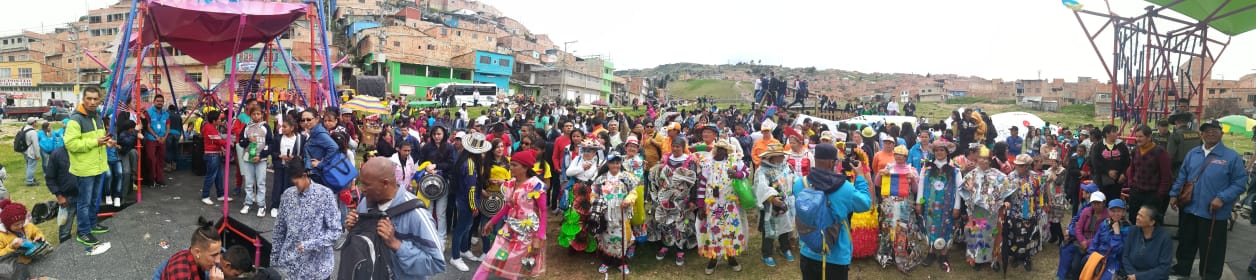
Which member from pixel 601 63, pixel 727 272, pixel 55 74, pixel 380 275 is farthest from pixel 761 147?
pixel 55 74

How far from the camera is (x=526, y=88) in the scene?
6069cm

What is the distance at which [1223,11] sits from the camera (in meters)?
8.09

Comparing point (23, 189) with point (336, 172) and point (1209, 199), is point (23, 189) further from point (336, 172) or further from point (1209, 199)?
point (1209, 199)

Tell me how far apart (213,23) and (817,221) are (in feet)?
29.0

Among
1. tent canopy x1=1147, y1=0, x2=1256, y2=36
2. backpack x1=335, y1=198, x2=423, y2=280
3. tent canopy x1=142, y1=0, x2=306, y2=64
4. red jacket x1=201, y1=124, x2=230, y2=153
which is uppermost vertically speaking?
tent canopy x1=1147, y1=0, x2=1256, y2=36

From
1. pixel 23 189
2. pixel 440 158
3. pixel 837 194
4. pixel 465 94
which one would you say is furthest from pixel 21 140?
pixel 465 94

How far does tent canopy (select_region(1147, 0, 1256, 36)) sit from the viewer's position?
Result: 24.7 ft

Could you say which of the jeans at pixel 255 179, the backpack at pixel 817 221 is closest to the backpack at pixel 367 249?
the backpack at pixel 817 221

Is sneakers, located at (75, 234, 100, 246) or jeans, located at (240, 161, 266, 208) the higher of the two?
jeans, located at (240, 161, 266, 208)

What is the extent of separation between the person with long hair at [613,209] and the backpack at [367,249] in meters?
2.67

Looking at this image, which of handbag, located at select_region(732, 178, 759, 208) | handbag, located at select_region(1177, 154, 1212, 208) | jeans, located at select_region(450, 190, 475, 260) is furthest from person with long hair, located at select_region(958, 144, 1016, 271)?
jeans, located at select_region(450, 190, 475, 260)

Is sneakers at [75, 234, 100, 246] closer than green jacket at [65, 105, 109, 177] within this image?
No

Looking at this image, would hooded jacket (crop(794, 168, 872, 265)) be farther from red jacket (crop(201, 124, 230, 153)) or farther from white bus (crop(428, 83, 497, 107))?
white bus (crop(428, 83, 497, 107))

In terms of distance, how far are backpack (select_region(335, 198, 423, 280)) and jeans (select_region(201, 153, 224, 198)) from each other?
604 centimetres
